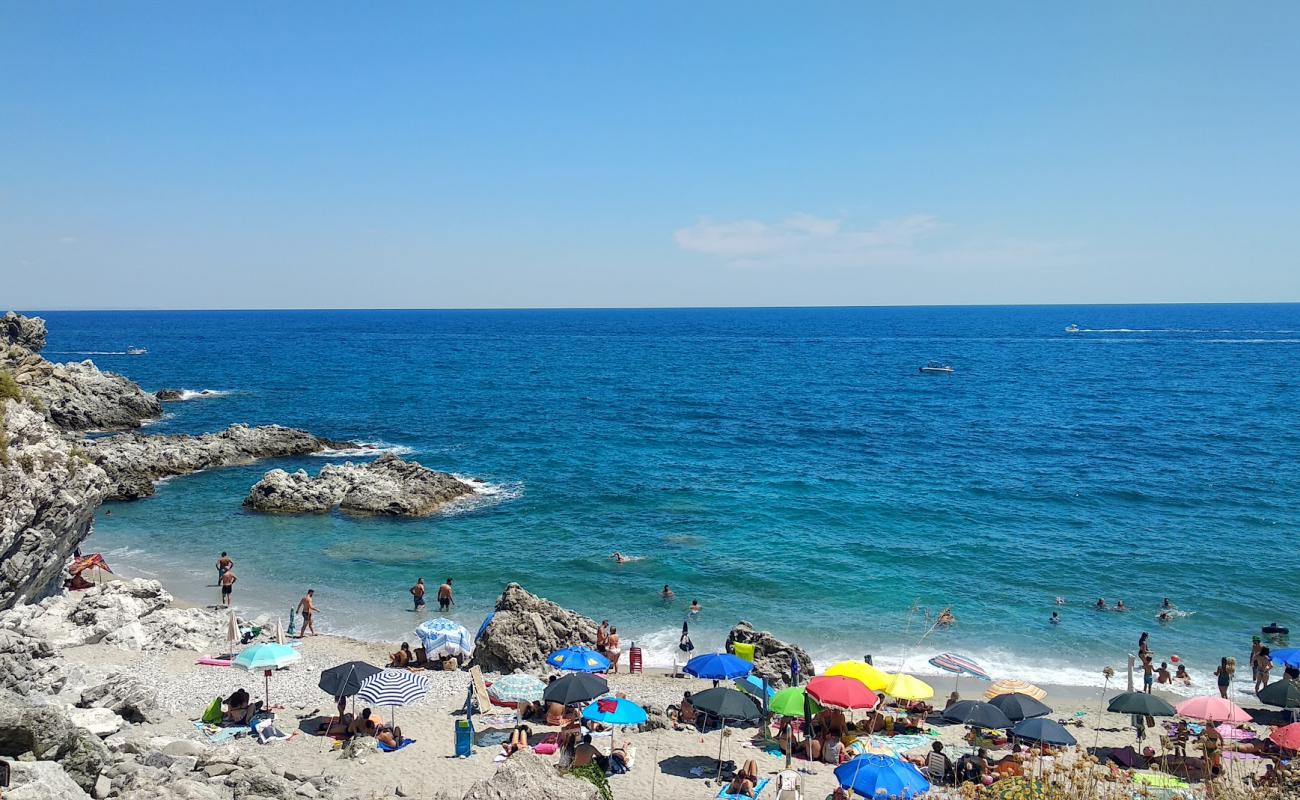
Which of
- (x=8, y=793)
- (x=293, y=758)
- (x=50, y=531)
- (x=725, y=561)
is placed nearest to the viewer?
(x=8, y=793)

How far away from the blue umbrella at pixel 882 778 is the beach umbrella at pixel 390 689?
29.4ft

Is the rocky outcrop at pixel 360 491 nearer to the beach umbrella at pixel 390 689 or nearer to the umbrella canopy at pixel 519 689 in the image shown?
the umbrella canopy at pixel 519 689

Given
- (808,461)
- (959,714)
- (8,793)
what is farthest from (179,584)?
(808,461)

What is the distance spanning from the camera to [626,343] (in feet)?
552

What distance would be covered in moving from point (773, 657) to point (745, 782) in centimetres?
799

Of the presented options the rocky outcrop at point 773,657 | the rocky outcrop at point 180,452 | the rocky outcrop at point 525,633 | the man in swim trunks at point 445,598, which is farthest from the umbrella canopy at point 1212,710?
the rocky outcrop at point 180,452

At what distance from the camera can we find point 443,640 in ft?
76.0

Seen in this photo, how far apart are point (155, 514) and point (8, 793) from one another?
1361 inches

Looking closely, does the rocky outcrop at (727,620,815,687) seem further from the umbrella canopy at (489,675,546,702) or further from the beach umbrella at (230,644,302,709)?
the beach umbrella at (230,644,302,709)

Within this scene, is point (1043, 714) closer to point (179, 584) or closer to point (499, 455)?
point (179, 584)

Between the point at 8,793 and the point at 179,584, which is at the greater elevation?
the point at 8,793

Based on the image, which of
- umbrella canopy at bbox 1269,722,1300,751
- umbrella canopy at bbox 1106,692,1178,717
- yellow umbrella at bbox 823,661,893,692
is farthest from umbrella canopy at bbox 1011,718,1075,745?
umbrella canopy at bbox 1269,722,1300,751

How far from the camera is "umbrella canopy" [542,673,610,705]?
700 inches

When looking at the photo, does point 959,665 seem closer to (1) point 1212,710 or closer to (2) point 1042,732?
(2) point 1042,732
